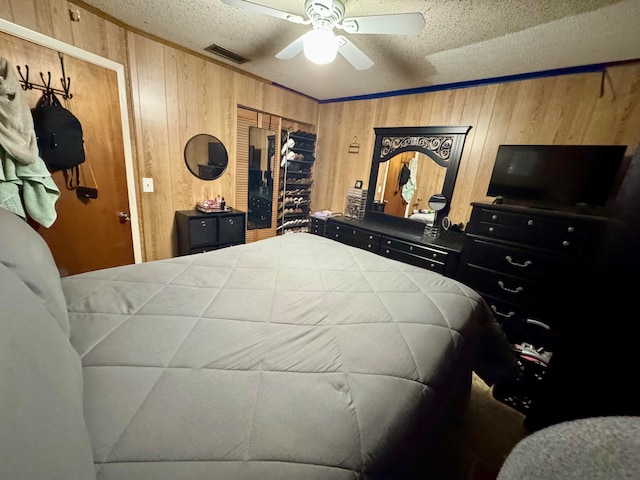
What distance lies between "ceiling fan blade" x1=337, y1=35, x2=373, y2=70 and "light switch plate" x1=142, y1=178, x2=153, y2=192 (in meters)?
2.18

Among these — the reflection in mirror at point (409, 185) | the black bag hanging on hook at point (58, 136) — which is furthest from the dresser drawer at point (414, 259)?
the black bag hanging on hook at point (58, 136)

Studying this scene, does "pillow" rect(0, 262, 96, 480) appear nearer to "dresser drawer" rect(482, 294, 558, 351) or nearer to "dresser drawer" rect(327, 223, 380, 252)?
"dresser drawer" rect(482, 294, 558, 351)

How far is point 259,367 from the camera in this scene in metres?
0.78

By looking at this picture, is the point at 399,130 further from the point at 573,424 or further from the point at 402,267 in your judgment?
the point at 573,424

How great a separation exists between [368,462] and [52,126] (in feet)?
9.11

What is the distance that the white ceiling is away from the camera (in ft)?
4.97

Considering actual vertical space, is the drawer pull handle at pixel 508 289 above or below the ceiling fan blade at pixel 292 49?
below

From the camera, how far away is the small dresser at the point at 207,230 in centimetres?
261

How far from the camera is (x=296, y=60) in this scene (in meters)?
2.49

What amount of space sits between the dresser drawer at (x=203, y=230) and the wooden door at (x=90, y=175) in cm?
58

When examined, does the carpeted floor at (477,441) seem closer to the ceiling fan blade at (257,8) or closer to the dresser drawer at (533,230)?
the dresser drawer at (533,230)

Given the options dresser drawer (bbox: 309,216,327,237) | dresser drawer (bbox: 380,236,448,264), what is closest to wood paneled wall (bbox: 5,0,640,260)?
dresser drawer (bbox: 380,236,448,264)

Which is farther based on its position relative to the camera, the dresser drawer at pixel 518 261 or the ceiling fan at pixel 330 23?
the dresser drawer at pixel 518 261

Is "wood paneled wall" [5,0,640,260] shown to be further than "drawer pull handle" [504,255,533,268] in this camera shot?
No
